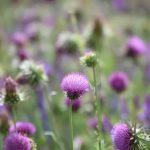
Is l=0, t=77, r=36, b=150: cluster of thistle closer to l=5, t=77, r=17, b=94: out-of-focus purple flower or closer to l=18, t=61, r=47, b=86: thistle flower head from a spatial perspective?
l=5, t=77, r=17, b=94: out-of-focus purple flower

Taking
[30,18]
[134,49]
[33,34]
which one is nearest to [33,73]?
[134,49]

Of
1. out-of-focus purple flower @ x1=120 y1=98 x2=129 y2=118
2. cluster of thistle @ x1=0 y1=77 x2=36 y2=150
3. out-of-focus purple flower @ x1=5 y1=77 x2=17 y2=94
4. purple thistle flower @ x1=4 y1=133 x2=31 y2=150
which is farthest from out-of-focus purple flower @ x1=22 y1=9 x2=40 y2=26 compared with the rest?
purple thistle flower @ x1=4 y1=133 x2=31 y2=150

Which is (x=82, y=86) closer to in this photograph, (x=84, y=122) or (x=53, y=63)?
(x=84, y=122)

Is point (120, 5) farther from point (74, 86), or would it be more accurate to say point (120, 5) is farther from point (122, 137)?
point (122, 137)

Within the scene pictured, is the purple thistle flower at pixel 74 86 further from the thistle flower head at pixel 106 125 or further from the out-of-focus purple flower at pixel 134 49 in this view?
the out-of-focus purple flower at pixel 134 49

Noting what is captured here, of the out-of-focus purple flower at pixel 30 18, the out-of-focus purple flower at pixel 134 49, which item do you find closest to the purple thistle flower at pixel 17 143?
the out-of-focus purple flower at pixel 134 49
